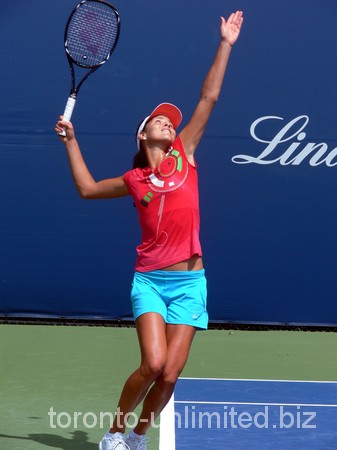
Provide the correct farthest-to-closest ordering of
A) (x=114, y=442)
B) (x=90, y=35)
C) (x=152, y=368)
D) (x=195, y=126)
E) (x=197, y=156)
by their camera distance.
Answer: (x=197, y=156), (x=90, y=35), (x=195, y=126), (x=114, y=442), (x=152, y=368)

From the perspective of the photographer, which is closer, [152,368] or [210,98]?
[152,368]

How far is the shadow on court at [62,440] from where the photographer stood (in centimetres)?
504

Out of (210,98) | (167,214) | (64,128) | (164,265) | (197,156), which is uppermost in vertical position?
(197,156)

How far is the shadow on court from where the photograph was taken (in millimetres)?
5039

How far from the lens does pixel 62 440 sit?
5133 millimetres

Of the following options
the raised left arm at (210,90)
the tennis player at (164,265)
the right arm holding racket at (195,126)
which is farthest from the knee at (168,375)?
the raised left arm at (210,90)

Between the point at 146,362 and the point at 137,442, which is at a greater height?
the point at 146,362

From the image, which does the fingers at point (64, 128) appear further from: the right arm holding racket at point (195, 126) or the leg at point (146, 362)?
the leg at point (146, 362)

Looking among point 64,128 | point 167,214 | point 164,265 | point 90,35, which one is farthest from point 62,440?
point 90,35

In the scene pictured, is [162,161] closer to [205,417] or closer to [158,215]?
[158,215]

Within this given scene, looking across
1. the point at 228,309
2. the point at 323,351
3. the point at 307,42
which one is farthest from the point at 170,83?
the point at 323,351

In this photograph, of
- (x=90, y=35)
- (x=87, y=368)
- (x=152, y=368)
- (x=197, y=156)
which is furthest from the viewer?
(x=197, y=156)

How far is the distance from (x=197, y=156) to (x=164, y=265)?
3.15 m

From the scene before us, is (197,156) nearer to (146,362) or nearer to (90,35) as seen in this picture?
(90,35)
